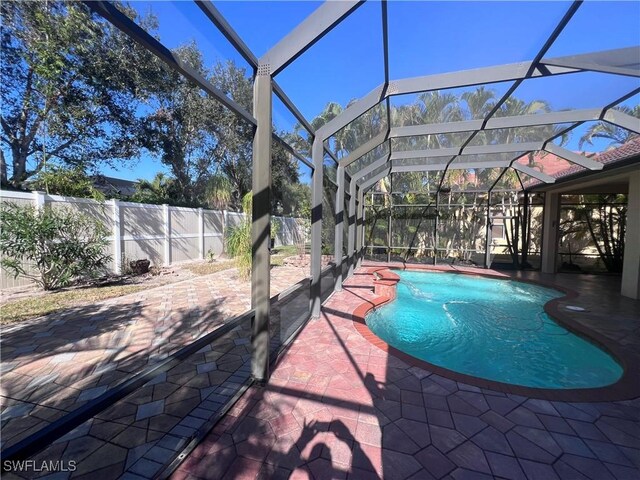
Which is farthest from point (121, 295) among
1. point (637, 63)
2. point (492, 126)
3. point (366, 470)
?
point (637, 63)

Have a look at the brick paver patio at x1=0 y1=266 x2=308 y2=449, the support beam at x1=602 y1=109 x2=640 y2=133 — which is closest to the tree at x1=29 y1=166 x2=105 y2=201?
the brick paver patio at x1=0 y1=266 x2=308 y2=449

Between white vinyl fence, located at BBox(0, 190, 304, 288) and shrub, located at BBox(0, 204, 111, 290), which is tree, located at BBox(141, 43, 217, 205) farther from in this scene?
shrub, located at BBox(0, 204, 111, 290)

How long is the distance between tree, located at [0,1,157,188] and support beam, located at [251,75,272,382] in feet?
→ 33.1

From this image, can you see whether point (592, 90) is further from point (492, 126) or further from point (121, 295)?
point (121, 295)

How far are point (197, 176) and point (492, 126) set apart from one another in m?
14.7

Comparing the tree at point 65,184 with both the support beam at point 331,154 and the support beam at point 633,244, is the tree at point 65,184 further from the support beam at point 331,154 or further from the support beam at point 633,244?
the support beam at point 633,244

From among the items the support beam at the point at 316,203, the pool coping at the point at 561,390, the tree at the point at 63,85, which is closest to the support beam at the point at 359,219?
the pool coping at the point at 561,390

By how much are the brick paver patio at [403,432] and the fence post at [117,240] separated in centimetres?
720

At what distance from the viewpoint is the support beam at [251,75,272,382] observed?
114 inches

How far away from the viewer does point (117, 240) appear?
27.2ft

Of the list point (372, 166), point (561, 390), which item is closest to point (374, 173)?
point (372, 166)

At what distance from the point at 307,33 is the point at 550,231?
11463mm

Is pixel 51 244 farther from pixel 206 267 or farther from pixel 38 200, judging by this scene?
pixel 206 267

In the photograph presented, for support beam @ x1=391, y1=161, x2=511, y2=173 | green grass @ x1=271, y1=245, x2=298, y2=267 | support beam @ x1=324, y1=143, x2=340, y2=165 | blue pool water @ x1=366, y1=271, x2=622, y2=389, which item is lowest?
blue pool water @ x1=366, y1=271, x2=622, y2=389
